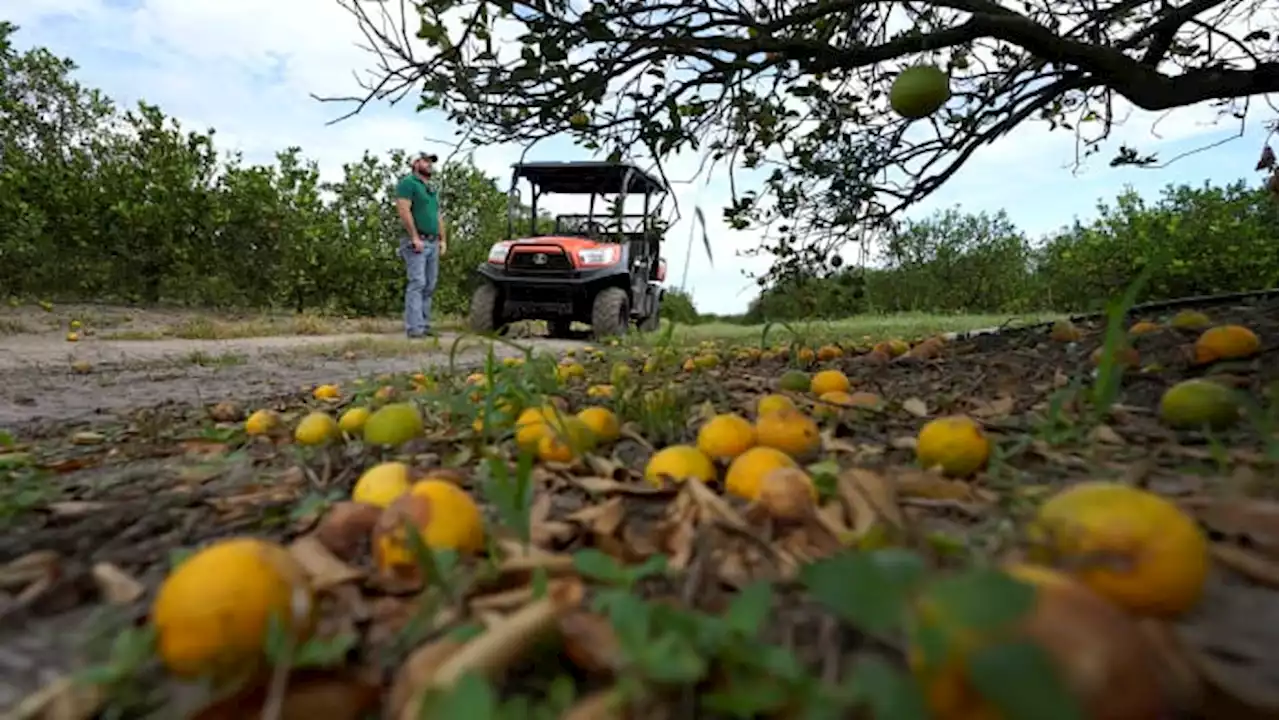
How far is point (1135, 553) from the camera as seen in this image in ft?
Answer: 2.35

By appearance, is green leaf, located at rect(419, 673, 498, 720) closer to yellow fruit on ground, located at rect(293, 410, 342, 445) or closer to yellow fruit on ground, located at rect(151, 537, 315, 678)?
yellow fruit on ground, located at rect(151, 537, 315, 678)

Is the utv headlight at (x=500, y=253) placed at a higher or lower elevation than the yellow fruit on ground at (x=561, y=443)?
higher

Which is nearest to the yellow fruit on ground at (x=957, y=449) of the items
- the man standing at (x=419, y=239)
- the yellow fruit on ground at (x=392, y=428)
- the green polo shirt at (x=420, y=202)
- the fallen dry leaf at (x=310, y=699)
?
the fallen dry leaf at (x=310, y=699)

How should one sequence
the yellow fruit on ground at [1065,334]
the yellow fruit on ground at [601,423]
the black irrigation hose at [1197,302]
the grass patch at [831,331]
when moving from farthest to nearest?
the grass patch at [831,331], the black irrigation hose at [1197,302], the yellow fruit on ground at [1065,334], the yellow fruit on ground at [601,423]

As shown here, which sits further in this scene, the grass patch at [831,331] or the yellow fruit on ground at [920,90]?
the grass patch at [831,331]

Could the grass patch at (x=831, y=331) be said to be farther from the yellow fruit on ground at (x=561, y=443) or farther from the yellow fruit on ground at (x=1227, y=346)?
the yellow fruit on ground at (x=561, y=443)

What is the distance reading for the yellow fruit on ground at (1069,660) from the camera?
553 mm

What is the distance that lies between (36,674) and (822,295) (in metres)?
3.35

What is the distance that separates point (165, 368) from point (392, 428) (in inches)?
181

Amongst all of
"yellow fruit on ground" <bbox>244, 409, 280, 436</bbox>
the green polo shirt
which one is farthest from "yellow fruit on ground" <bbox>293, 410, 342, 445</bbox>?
the green polo shirt

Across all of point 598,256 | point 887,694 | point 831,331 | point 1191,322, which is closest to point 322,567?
point 887,694

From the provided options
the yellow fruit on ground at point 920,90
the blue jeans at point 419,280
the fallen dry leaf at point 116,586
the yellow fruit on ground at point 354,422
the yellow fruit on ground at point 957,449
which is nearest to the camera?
the fallen dry leaf at point 116,586

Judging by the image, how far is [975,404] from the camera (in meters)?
2.08

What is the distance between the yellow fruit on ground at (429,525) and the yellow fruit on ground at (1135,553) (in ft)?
2.22
